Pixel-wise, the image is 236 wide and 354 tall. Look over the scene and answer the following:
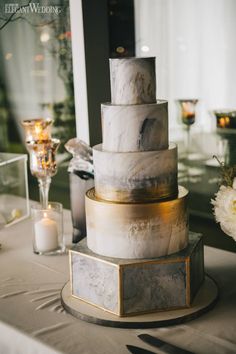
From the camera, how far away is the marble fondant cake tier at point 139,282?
1249 millimetres

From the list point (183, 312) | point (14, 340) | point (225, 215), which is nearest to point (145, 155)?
point (225, 215)

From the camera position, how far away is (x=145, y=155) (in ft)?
4.06

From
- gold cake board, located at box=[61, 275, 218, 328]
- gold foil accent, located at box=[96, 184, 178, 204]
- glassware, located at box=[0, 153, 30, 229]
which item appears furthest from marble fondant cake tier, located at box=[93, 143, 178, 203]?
glassware, located at box=[0, 153, 30, 229]

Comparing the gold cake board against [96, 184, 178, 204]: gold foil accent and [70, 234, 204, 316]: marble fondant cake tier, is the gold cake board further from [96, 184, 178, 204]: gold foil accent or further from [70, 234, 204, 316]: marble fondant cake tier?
[96, 184, 178, 204]: gold foil accent

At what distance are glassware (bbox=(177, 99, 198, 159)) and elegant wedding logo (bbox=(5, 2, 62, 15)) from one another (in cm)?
73

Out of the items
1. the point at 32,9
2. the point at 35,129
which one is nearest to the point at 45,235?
the point at 35,129

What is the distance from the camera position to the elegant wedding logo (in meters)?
2.23

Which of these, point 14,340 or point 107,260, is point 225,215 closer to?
point 107,260

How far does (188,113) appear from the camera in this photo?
195cm

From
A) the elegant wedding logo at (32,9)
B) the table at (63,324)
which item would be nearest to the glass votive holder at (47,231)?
A: the table at (63,324)

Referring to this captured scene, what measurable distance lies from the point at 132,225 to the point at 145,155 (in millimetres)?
177

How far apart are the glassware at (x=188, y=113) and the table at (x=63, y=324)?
543mm

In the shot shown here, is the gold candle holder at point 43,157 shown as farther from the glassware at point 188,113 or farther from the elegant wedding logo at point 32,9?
the elegant wedding logo at point 32,9

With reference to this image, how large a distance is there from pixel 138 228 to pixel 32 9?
145cm
